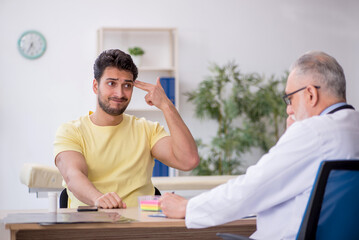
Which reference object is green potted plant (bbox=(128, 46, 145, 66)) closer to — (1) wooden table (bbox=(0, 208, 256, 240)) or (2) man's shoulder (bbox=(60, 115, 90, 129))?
(2) man's shoulder (bbox=(60, 115, 90, 129))

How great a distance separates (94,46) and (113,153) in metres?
3.98

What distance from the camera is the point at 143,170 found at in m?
2.60

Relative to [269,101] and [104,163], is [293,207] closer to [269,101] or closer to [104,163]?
[104,163]

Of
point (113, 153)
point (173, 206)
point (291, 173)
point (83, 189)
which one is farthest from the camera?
point (113, 153)

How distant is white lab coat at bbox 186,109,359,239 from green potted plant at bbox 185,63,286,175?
14.3 ft

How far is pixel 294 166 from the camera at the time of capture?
1.50 meters

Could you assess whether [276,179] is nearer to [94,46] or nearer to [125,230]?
[125,230]

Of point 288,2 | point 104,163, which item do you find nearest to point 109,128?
point 104,163

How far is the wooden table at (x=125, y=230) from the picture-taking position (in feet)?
5.34

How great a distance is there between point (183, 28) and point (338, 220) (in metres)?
5.32

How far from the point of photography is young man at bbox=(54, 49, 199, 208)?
98.6 inches

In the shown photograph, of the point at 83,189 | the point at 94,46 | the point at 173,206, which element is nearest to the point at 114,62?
the point at 83,189

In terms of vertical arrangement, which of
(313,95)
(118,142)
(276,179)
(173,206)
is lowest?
(173,206)

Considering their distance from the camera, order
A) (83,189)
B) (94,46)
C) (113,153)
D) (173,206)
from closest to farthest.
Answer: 1. (173,206)
2. (83,189)
3. (113,153)
4. (94,46)
